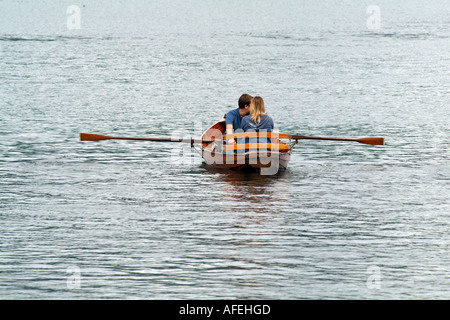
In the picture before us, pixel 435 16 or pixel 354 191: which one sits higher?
pixel 435 16

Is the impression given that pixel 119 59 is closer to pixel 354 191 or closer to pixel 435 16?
pixel 354 191

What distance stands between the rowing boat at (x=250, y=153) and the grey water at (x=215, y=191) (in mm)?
385

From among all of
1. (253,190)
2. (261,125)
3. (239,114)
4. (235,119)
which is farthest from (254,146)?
(253,190)

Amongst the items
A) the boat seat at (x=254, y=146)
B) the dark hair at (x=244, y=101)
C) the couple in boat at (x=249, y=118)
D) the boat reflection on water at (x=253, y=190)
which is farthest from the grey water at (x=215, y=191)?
the dark hair at (x=244, y=101)

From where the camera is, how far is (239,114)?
71.2 feet

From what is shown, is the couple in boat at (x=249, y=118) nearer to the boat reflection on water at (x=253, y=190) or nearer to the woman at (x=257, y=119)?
the woman at (x=257, y=119)

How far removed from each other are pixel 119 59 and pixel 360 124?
28.2 metres

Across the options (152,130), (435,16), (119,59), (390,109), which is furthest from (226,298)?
(435,16)

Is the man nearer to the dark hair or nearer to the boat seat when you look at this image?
the dark hair

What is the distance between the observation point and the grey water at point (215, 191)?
13.6 metres

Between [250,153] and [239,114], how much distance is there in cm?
113

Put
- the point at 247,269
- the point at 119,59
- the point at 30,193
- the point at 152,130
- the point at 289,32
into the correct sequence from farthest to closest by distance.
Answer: the point at 289,32 < the point at 119,59 < the point at 152,130 < the point at 30,193 < the point at 247,269

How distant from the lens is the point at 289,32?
82.4 meters
